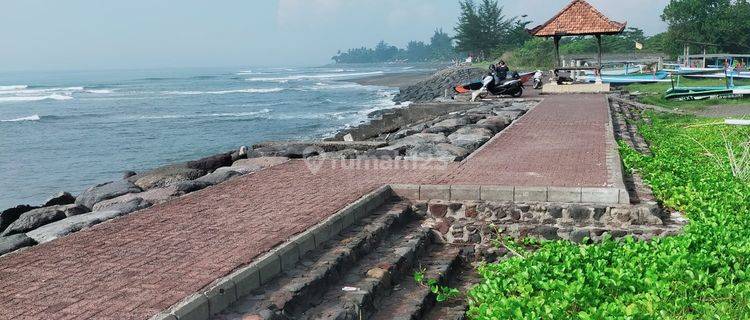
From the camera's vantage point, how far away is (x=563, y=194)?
249 inches

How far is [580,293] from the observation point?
4.39m

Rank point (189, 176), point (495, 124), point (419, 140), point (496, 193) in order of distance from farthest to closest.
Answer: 1. point (495, 124)
2. point (419, 140)
3. point (189, 176)
4. point (496, 193)

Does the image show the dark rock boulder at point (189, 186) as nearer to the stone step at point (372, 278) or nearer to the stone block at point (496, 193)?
the stone step at point (372, 278)

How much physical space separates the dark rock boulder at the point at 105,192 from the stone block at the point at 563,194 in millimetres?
5028

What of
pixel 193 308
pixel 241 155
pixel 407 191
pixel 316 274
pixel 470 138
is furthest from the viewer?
pixel 241 155

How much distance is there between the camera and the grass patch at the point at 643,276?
13.6ft

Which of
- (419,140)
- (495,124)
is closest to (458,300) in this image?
(419,140)

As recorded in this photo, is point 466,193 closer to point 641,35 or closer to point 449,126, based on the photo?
point 449,126

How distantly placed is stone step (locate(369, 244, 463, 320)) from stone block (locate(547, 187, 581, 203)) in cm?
101

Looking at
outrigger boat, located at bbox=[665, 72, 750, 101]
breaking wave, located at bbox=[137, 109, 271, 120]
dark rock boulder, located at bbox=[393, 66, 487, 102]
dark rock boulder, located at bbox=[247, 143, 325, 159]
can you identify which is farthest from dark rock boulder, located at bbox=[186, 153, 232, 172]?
dark rock boulder, located at bbox=[393, 66, 487, 102]

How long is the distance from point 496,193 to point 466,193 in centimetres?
28

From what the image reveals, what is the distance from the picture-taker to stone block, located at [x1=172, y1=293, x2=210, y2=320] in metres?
3.63

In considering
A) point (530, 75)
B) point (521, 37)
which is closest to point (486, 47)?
point (521, 37)

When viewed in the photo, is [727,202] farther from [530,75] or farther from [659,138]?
[530,75]
